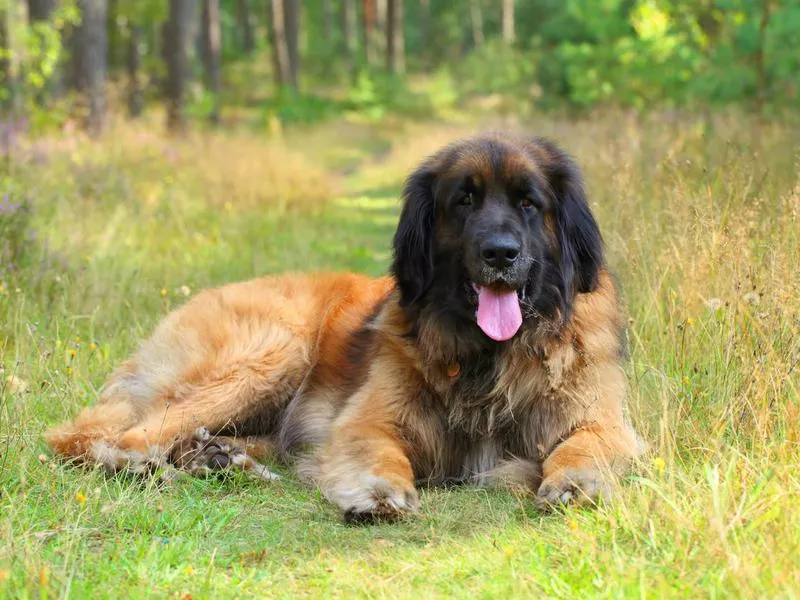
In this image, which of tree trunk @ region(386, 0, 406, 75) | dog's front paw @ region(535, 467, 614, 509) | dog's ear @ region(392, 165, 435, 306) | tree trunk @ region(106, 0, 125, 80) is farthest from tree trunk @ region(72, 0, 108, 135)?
tree trunk @ region(386, 0, 406, 75)

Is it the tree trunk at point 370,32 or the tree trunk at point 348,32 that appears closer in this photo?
the tree trunk at point 348,32

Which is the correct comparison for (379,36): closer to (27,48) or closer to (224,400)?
(27,48)

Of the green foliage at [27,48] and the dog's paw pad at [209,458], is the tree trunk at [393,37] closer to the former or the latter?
the green foliage at [27,48]

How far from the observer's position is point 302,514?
3668 millimetres

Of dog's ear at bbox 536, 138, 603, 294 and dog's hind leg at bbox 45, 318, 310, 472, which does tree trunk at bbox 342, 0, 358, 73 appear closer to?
dog's hind leg at bbox 45, 318, 310, 472

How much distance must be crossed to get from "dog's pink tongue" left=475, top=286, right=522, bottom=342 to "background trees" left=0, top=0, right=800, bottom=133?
24.5 ft

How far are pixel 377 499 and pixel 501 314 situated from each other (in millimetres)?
932

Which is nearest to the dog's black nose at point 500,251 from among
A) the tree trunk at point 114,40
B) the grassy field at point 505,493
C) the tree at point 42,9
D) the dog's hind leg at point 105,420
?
the grassy field at point 505,493

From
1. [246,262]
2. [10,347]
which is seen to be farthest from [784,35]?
[10,347]

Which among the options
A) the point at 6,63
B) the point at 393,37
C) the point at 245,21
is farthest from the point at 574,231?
the point at 245,21

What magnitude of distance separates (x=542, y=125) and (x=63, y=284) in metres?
12.2

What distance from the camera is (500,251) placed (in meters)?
3.63

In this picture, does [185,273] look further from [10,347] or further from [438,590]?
[438,590]

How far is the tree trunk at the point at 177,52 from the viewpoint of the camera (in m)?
17.3
